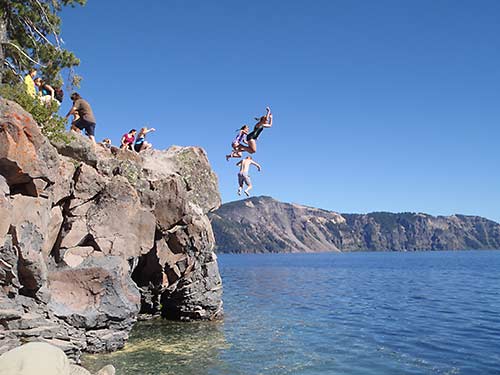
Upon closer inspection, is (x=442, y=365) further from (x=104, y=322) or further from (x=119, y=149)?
(x=119, y=149)

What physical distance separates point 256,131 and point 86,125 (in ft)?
29.0

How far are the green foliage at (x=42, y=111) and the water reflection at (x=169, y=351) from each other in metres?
9.51

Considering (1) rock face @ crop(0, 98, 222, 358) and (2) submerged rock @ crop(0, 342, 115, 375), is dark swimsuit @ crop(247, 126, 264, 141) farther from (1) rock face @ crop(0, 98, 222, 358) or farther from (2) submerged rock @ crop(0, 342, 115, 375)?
(2) submerged rock @ crop(0, 342, 115, 375)

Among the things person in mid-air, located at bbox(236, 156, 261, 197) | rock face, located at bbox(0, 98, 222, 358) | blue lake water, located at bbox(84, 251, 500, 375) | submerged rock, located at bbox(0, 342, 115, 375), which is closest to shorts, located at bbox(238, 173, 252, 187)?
person in mid-air, located at bbox(236, 156, 261, 197)

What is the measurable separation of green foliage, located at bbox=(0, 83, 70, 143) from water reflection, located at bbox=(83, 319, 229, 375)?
9.51 metres

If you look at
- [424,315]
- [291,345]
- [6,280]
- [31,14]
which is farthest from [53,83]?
[424,315]

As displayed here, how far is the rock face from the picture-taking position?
15406 mm

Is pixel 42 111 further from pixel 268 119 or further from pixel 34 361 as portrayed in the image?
pixel 34 361

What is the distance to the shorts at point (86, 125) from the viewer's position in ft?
74.7

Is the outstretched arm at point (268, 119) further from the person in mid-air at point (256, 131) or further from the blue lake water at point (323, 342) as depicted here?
the blue lake water at point (323, 342)

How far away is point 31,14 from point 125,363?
17.8 meters

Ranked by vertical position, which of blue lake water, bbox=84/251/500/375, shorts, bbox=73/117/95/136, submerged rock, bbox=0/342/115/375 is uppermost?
shorts, bbox=73/117/95/136

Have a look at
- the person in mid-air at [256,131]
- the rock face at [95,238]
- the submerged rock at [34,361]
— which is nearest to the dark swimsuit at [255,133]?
the person in mid-air at [256,131]

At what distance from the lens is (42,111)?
18.7 meters
